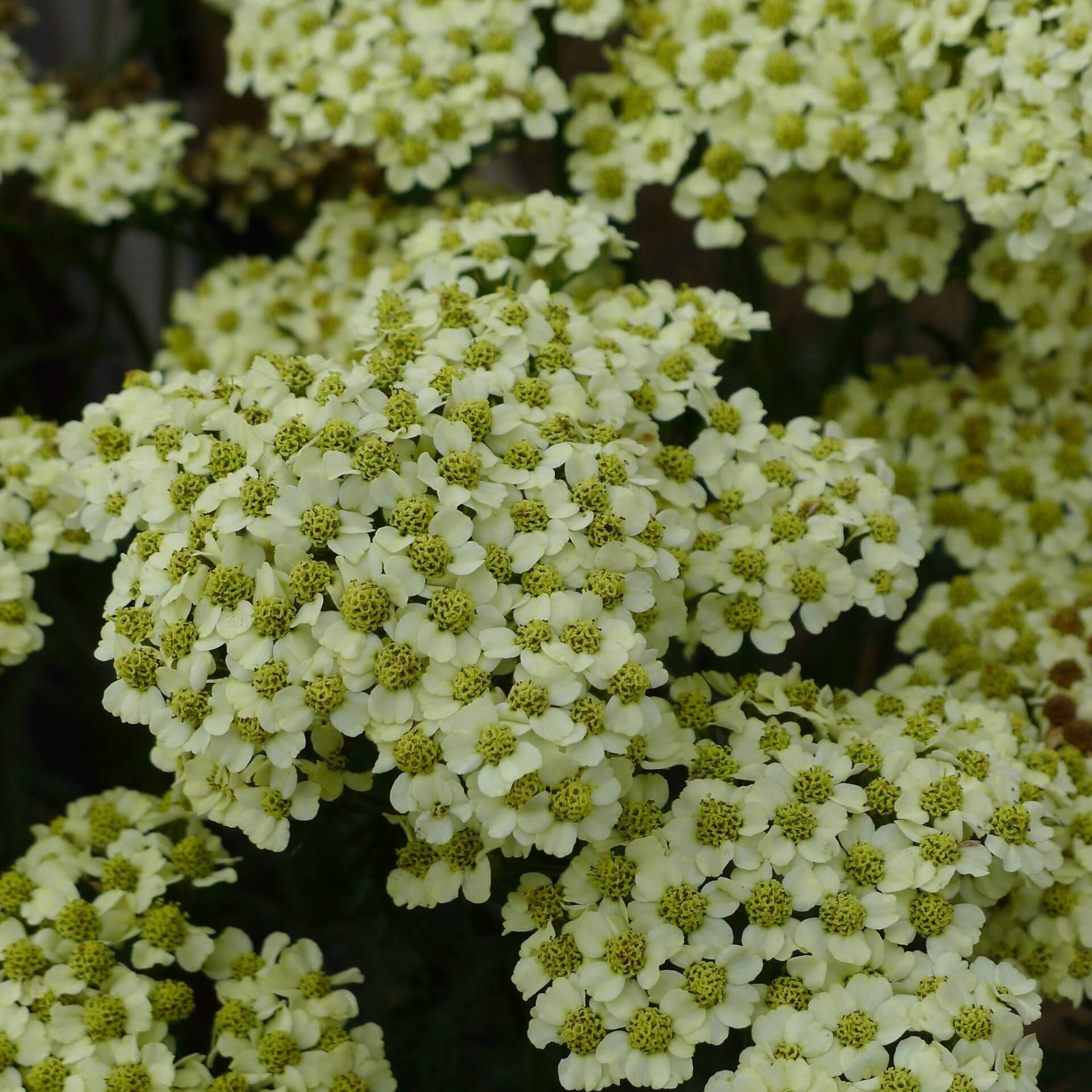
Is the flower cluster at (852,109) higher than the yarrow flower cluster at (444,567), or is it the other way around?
the flower cluster at (852,109)

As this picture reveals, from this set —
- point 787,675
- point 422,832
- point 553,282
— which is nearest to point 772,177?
point 553,282

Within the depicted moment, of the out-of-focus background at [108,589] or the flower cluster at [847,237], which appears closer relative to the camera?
the out-of-focus background at [108,589]

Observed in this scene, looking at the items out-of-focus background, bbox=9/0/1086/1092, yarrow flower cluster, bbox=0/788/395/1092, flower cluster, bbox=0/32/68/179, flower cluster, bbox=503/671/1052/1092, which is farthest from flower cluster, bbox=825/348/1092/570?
flower cluster, bbox=0/32/68/179

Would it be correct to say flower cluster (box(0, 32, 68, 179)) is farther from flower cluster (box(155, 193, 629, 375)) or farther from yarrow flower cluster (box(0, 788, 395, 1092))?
yarrow flower cluster (box(0, 788, 395, 1092))

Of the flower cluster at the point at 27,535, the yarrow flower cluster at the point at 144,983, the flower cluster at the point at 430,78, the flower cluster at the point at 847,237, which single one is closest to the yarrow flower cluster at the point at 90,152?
the flower cluster at the point at 430,78

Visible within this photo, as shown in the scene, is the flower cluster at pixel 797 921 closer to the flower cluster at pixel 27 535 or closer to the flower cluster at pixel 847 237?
the flower cluster at pixel 27 535

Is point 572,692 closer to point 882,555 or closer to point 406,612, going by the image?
point 406,612
